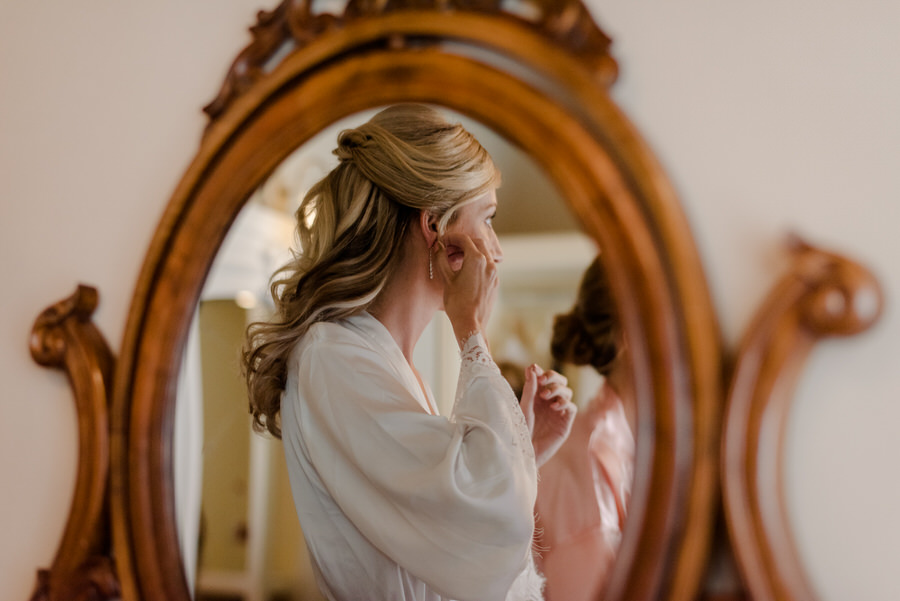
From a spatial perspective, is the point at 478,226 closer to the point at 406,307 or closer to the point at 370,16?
the point at 406,307

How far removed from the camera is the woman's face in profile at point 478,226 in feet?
2.18

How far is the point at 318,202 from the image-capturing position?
0.74 m

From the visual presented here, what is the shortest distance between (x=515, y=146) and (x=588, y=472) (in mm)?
299

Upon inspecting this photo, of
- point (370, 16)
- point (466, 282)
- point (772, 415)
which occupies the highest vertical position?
point (370, 16)

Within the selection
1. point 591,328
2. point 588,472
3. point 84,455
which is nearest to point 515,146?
point 591,328

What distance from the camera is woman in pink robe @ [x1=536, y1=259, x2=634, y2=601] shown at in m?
0.61

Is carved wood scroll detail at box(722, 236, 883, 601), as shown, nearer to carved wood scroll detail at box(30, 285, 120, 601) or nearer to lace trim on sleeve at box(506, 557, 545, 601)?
lace trim on sleeve at box(506, 557, 545, 601)

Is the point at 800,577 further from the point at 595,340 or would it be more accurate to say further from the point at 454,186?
the point at 454,186

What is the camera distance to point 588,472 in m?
0.62

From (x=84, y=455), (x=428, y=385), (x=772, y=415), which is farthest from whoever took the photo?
(x=84, y=455)

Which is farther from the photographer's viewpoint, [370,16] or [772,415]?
[370,16]

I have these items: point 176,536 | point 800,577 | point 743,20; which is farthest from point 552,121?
point 176,536

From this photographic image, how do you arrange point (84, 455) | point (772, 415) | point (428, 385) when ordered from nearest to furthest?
point (772, 415)
point (428, 385)
point (84, 455)

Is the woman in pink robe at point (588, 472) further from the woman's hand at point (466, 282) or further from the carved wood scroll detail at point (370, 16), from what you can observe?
the carved wood scroll detail at point (370, 16)
